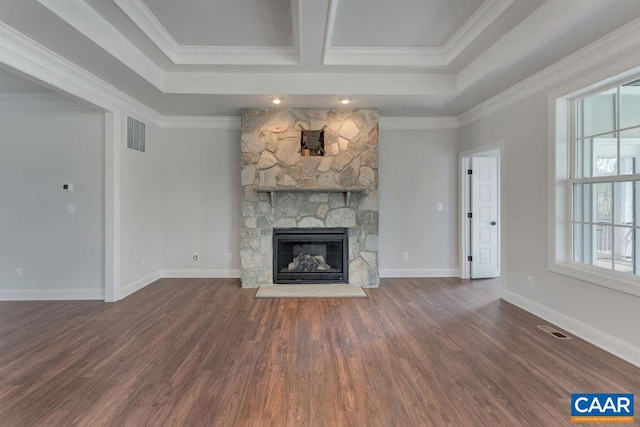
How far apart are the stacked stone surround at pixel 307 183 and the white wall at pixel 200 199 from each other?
2.13 ft

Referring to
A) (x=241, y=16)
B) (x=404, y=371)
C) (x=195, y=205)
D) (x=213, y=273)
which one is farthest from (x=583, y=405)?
(x=195, y=205)

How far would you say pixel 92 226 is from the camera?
394 cm

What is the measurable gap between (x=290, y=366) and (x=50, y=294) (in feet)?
11.8

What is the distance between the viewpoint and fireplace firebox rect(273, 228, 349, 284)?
4598 mm

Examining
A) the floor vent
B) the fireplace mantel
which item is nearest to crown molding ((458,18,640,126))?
the fireplace mantel

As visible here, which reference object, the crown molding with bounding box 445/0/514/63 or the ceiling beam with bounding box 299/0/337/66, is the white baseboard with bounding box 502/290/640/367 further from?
the ceiling beam with bounding box 299/0/337/66

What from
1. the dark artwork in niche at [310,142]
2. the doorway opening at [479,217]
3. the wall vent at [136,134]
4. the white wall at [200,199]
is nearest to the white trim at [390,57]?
the dark artwork in niche at [310,142]

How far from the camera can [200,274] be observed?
16.5ft

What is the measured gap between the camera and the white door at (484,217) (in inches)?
194

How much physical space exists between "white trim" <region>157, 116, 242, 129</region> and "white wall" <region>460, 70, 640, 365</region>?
12.4ft

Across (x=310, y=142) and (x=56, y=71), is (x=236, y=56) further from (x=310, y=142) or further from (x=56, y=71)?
(x=56, y=71)

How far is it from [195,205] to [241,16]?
9.87 feet

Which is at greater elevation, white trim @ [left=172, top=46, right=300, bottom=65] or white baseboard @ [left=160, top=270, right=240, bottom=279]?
white trim @ [left=172, top=46, right=300, bottom=65]

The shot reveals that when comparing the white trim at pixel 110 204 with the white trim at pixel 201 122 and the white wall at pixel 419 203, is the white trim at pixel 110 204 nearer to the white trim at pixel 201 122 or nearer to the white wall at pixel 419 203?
the white trim at pixel 201 122
